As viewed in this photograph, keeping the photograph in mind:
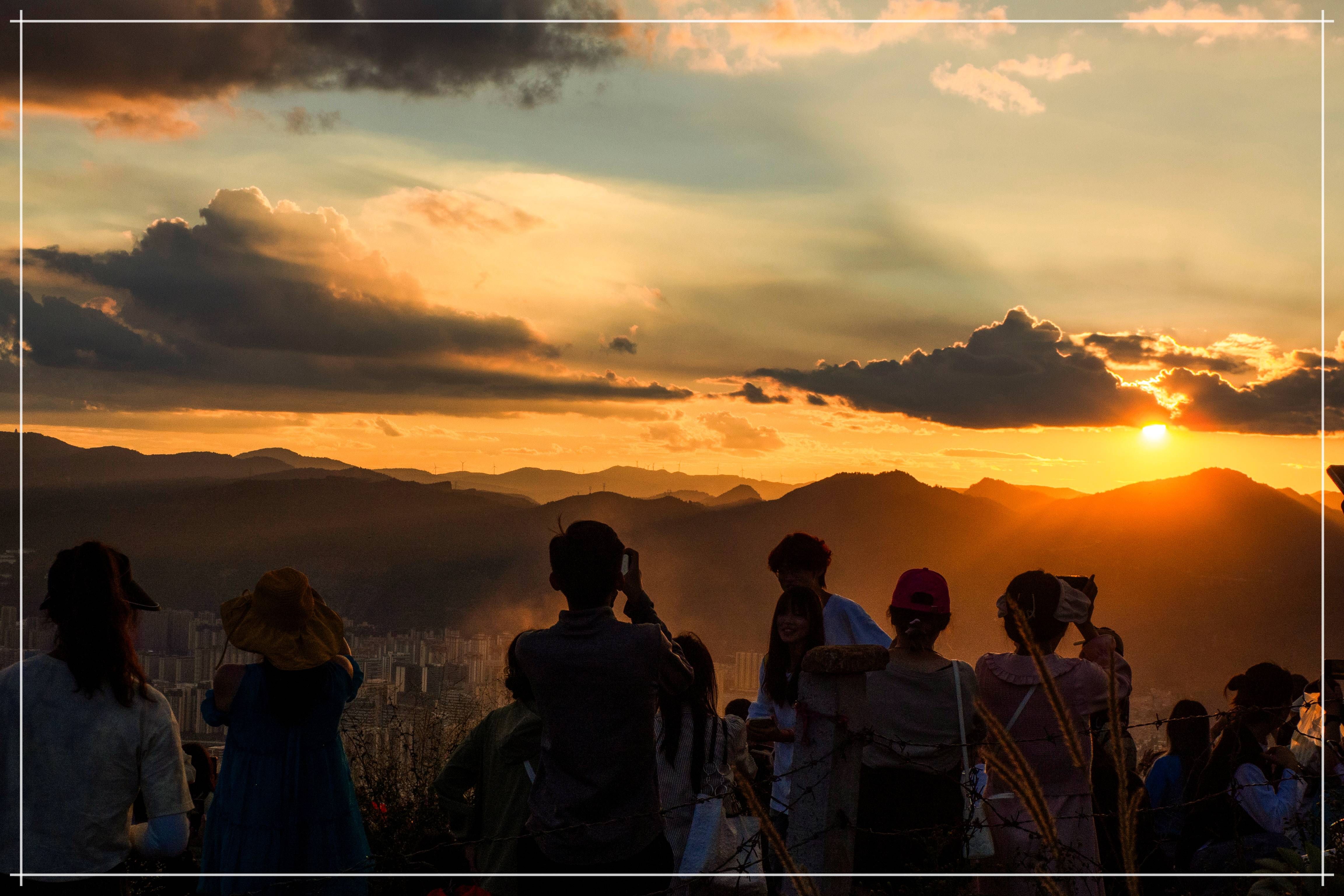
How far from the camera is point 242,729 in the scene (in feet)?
12.9

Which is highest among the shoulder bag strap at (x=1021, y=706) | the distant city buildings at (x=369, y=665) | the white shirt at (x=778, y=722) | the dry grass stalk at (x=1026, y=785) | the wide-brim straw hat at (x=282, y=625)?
the dry grass stalk at (x=1026, y=785)

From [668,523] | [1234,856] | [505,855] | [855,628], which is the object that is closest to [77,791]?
[505,855]

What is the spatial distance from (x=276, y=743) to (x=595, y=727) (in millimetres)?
1326

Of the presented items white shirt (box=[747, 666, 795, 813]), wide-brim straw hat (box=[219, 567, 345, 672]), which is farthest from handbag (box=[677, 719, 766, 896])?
wide-brim straw hat (box=[219, 567, 345, 672])

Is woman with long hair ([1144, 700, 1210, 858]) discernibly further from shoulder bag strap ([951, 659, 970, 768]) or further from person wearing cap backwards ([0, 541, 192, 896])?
person wearing cap backwards ([0, 541, 192, 896])

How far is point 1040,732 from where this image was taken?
13.5ft

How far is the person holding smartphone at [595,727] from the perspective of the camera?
3.40 metres

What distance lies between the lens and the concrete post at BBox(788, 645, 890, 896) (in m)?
3.54

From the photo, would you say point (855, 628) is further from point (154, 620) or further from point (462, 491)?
point (462, 491)

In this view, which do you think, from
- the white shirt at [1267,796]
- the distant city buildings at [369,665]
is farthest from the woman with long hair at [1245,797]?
the distant city buildings at [369,665]

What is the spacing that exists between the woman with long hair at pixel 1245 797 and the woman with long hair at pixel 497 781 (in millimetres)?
3053

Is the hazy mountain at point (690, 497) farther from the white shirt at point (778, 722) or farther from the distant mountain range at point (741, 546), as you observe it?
the white shirt at point (778, 722)

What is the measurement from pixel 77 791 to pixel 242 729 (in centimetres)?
71

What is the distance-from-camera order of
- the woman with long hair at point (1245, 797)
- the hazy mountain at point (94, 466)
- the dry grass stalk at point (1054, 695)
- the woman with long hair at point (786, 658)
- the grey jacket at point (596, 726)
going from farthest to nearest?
the hazy mountain at point (94, 466)
the woman with long hair at point (1245, 797)
the woman with long hair at point (786, 658)
the grey jacket at point (596, 726)
the dry grass stalk at point (1054, 695)
